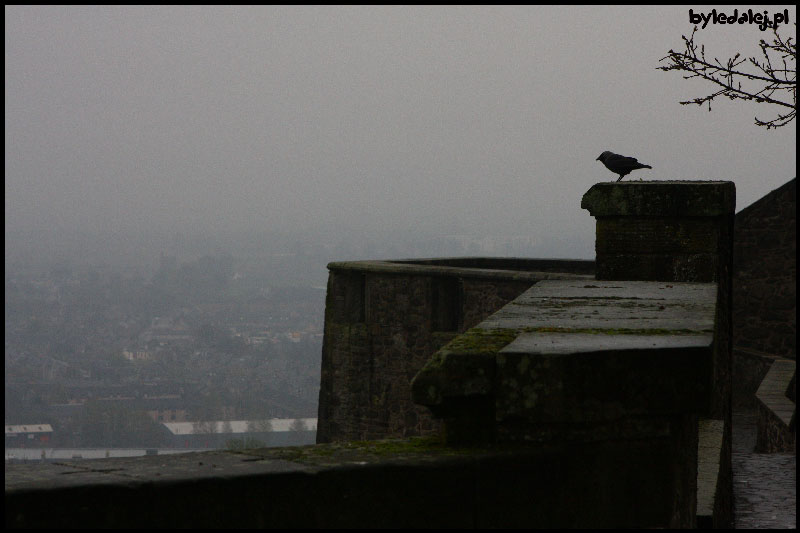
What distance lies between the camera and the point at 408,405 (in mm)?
16031

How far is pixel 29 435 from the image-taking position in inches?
2034

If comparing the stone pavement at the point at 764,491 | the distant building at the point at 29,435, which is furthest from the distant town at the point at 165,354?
the stone pavement at the point at 764,491

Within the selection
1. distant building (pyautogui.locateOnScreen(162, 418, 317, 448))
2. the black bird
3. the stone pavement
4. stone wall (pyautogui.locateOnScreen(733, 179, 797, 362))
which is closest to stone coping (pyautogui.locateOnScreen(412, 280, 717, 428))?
the black bird

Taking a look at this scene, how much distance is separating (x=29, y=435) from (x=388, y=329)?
3953 cm

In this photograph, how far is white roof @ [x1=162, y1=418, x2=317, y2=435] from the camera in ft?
152

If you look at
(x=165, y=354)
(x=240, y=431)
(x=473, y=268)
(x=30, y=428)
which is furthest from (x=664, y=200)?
(x=165, y=354)

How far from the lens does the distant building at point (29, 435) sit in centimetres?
4814

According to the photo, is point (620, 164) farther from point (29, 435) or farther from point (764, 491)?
point (29, 435)

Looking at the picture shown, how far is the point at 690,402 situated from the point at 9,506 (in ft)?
5.74

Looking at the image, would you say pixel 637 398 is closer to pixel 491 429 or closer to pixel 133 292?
pixel 491 429

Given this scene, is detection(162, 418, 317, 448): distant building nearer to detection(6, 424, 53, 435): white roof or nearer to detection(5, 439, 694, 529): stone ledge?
detection(6, 424, 53, 435): white roof

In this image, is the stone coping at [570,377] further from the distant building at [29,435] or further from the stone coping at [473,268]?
the distant building at [29,435]

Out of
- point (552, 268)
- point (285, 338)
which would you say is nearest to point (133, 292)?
point (285, 338)

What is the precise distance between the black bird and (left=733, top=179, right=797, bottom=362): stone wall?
→ 51.9 ft
